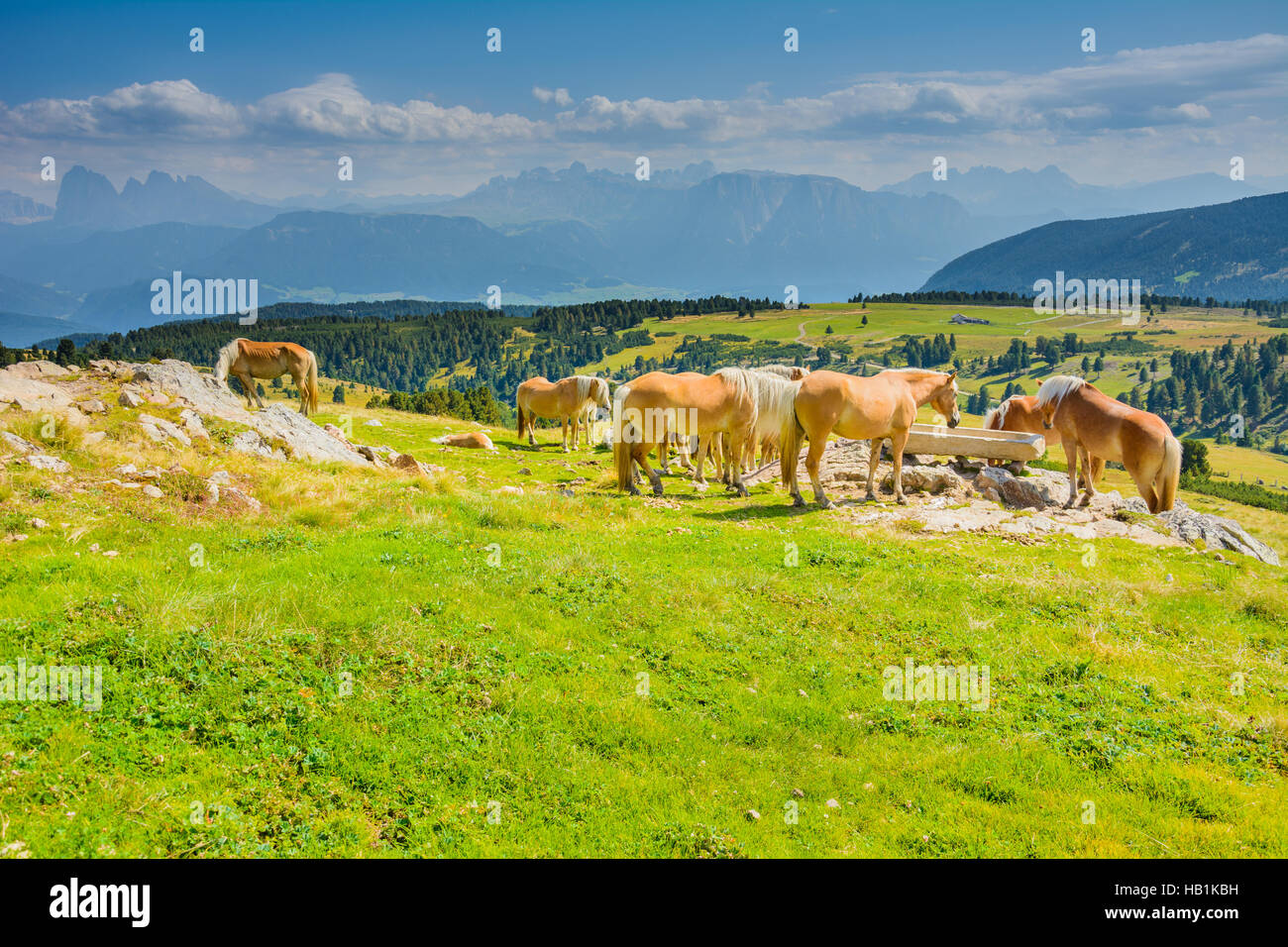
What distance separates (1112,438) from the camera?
69.5 ft

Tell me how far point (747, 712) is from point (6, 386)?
20.1m

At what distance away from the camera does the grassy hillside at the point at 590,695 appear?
22.6ft

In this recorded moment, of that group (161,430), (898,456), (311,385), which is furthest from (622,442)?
(311,385)

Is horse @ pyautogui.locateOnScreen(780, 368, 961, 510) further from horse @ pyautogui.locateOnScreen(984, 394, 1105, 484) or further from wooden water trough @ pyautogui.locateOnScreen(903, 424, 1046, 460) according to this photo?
horse @ pyautogui.locateOnScreen(984, 394, 1105, 484)

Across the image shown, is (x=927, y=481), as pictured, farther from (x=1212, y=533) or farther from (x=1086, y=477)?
(x=1212, y=533)

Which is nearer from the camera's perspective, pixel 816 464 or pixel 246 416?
pixel 816 464

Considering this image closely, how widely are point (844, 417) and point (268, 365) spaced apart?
25.6m

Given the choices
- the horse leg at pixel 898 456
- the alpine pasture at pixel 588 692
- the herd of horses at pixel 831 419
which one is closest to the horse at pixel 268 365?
the alpine pasture at pixel 588 692

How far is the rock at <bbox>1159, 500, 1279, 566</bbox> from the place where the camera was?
1844 cm

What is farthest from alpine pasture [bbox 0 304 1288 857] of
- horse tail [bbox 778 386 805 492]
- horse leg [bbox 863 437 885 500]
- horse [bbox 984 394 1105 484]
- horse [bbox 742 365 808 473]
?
horse [bbox 984 394 1105 484]
